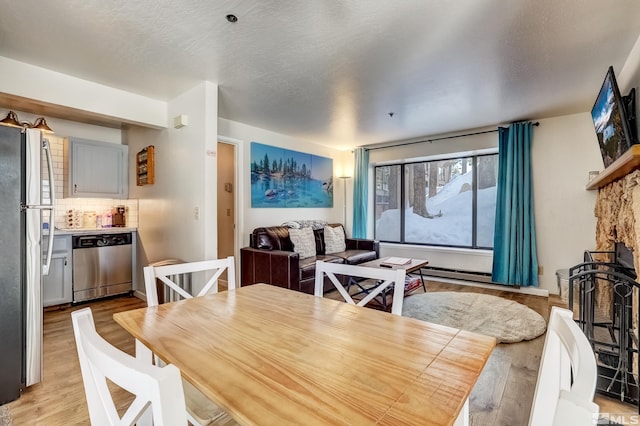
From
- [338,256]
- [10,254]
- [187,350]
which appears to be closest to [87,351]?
[187,350]

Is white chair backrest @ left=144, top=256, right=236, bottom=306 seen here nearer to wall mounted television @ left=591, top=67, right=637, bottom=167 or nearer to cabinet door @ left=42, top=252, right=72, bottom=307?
wall mounted television @ left=591, top=67, right=637, bottom=167

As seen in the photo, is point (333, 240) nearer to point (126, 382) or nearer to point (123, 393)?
point (123, 393)

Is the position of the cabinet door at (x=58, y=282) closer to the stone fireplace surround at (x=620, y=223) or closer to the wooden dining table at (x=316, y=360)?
the wooden dining table at (x=316, y=360)

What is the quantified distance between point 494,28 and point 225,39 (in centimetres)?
187

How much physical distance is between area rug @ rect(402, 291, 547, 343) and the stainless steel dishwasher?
11.8 ft

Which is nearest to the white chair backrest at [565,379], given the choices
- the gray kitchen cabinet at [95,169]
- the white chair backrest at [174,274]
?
the white chair backrest at [174,274]

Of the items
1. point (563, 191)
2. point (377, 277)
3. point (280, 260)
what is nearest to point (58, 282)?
point (280, 260)

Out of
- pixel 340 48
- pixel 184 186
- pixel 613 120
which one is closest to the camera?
pixel 613 120

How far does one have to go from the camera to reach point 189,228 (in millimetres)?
3113

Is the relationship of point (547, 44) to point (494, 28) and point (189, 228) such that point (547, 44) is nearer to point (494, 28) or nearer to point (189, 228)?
point (494, 28)

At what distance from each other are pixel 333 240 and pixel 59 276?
11.5ft

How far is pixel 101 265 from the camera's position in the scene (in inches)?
149

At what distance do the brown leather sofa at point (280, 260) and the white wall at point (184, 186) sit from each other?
3.02 feet

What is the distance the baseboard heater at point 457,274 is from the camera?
4552 mm
